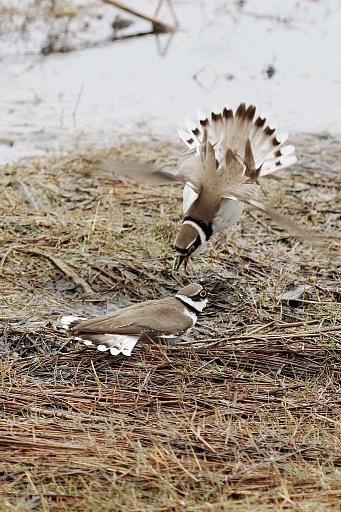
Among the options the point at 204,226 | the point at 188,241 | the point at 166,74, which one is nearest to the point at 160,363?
the point at 188,241

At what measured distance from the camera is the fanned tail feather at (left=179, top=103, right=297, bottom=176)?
6.31 m

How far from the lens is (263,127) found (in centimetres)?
635

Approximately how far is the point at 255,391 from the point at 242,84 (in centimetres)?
641

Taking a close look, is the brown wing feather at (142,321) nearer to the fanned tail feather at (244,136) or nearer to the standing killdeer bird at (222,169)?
the standing killdeer bird at (222,169)

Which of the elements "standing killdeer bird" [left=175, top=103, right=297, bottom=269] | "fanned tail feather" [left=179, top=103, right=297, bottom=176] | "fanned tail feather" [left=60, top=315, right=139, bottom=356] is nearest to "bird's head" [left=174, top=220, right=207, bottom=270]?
"standing killdeer bird" [left=175, top=103, right=297, bottom=269]

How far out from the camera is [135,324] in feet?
15.3

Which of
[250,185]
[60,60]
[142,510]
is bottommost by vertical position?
[60,60]

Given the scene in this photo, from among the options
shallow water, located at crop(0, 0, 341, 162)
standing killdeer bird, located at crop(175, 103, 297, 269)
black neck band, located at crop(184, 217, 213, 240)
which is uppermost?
standing killdeer bird, located at crop(175, 103, 297, 269)

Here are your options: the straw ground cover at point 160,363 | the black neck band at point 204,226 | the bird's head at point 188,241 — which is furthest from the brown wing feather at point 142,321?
the black neck band at point 204,226

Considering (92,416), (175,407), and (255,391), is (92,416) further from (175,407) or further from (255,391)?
(255,391)

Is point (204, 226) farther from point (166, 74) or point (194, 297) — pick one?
point (166, 74)

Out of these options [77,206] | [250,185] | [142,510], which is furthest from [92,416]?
[77,206]

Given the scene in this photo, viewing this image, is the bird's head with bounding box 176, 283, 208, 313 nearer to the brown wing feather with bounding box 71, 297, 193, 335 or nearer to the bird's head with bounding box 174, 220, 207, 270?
the brown wing feather with bounding box 71, 297, 193, 335

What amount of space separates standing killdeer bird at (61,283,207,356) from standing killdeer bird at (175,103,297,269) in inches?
21.3
